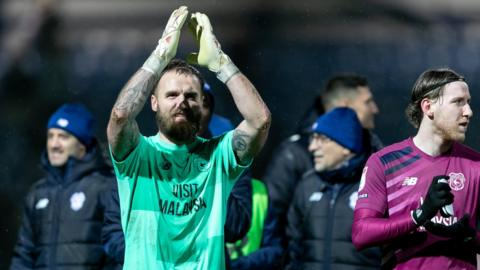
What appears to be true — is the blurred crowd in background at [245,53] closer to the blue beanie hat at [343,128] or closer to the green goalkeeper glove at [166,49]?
the blue beanie hat at [343,128]

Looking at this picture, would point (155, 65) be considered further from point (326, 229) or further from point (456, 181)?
point (326, 229)

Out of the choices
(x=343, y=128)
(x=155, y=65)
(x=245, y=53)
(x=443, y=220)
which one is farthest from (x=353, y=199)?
(x=245, y=53)

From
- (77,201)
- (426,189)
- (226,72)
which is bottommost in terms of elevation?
(77,201)

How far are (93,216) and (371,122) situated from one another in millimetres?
2015

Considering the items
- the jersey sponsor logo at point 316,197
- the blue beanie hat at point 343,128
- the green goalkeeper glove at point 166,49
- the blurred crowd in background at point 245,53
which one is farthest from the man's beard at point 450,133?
the blurred crowd in background at point 245,53

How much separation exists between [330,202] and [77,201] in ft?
4.65

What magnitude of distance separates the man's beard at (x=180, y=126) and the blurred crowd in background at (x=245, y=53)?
12.6 feet

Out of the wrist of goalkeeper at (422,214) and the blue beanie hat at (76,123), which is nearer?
the wrist of goalkeeper at (422,214)

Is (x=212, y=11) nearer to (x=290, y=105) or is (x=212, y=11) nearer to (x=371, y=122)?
(x=290, y=105)

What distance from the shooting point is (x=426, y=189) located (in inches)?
215

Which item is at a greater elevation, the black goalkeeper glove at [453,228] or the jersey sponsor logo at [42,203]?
the black goalkeeper glove at [453,228]

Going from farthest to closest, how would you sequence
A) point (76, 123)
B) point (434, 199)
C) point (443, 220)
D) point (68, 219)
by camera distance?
point (76, 123)
point (68, 219)
point (443, 220)
point (434, 199)

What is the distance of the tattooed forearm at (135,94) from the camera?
5434 millimetres

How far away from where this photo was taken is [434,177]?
5.29 meters
